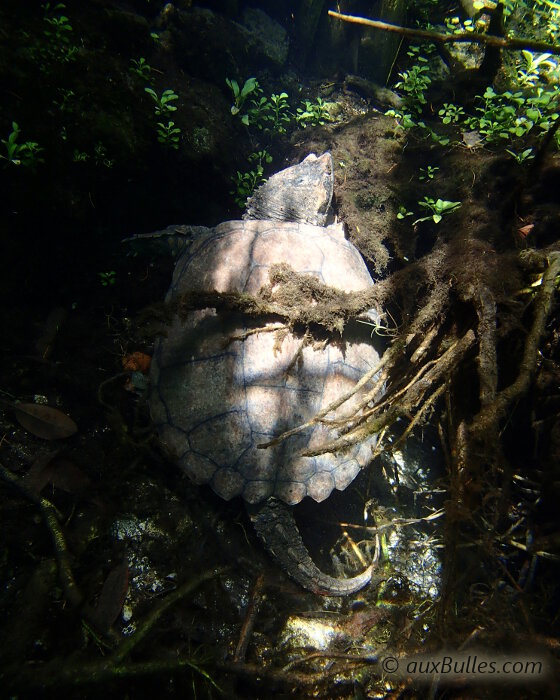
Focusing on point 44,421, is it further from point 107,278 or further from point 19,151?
point 19,151

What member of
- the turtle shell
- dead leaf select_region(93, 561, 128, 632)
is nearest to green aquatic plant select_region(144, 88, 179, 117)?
the turtle shell

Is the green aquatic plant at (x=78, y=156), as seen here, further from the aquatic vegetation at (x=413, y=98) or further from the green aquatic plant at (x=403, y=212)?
the aquatic vegetation at (x=413, y=98)

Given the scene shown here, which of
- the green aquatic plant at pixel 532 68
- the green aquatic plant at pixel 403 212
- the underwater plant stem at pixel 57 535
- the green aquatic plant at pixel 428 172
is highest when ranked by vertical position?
the green aquatic plant at pixel 532 68

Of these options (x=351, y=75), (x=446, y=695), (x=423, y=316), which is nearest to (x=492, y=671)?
(x=446, y=695)

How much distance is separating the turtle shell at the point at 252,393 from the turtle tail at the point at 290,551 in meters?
0.18

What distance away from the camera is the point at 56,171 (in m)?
2.92

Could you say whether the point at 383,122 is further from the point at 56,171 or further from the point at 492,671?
the point at 492,671

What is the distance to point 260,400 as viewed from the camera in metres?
2.72

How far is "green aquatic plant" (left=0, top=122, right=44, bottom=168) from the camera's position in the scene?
259 centimetres

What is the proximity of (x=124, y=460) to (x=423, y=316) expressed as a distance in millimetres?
2872

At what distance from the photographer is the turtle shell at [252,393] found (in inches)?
105

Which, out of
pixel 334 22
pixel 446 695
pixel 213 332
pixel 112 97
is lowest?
pixel 446 695

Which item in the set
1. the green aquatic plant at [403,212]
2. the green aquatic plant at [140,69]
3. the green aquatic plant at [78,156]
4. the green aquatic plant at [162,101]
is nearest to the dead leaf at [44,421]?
the green aquatic plant at [78,156]

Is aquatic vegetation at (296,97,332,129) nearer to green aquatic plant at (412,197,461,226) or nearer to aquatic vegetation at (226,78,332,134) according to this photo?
aquatic vegetation at (226,78,332,134)
